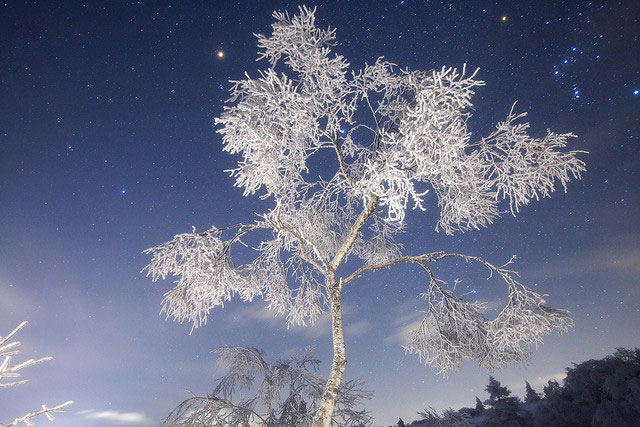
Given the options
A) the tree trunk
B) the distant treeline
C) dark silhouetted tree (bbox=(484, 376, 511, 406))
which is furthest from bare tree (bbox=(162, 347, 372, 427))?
dark silhouetted tree (bbox=(484, 376, 511, 406))

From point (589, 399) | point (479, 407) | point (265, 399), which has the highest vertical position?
point (265, 399)

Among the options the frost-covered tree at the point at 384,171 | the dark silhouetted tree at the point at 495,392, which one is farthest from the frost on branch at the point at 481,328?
the dark silhouetted tree at the point at 495,392

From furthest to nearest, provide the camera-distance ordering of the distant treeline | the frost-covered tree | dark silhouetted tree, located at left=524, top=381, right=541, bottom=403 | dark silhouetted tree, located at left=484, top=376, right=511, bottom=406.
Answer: dark silhouetted tree, located at left=524, top=381, right=541, bottom=403
dark silhouetted tree, located at left=484, top=376, right=511, bottom=406
the distant treeline
the frost-covered tree

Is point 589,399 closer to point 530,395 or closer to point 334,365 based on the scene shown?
point 530,395

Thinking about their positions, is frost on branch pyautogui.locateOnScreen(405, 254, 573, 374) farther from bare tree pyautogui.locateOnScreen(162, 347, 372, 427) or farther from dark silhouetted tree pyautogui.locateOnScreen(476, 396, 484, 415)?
dark silhouetted tree pyautogui.locateOnScreen(476, 396, 484, 415)

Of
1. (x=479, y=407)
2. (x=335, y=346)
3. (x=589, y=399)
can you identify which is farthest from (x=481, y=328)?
(x=479, y=407)

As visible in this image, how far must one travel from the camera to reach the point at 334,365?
6.27m

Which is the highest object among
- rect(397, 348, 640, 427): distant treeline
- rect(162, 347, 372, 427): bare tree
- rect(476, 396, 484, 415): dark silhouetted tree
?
rect(162, 347, 372, 427): bare tree

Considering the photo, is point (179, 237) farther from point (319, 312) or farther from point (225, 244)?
point (319, 312)

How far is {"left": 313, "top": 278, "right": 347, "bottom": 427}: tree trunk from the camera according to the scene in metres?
5.78

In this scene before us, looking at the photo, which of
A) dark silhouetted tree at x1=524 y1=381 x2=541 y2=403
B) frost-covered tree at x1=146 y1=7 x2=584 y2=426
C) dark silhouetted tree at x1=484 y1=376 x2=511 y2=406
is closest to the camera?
frost-covered tree at x1=146 y1=7 x2=584 y2=426

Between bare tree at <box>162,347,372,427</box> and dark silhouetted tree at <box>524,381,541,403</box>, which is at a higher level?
bare tree at <box>162,347,372,427</box>

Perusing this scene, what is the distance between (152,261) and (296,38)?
544cm

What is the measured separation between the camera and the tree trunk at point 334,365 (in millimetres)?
5779
